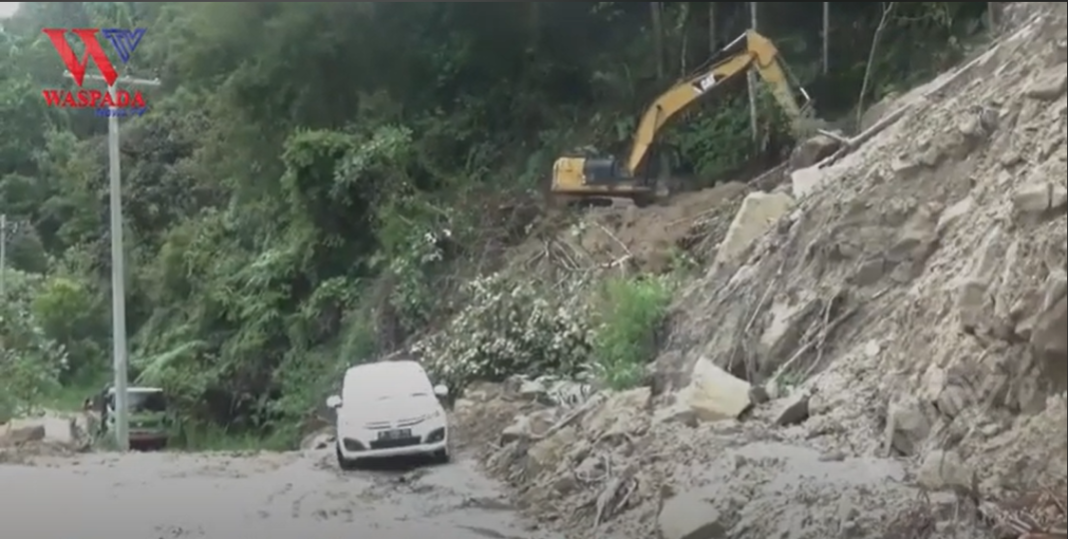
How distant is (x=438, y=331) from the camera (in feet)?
10.2

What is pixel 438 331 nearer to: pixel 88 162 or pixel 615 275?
pixel 615 275

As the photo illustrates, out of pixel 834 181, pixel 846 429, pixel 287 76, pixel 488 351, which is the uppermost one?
pixel 287 76

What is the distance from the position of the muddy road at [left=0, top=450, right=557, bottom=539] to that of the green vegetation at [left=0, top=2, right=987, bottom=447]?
10 centimetres

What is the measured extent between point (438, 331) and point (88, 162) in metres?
0.88

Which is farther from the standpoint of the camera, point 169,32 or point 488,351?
point 488,351

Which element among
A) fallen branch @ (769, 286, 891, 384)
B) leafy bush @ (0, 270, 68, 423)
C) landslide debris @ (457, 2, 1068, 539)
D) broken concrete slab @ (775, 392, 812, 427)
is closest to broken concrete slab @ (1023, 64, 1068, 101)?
landslide debris @ (457, 2, 1068, 539)

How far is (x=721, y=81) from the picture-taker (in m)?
3.03

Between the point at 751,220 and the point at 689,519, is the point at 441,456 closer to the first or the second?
the point at 689,519

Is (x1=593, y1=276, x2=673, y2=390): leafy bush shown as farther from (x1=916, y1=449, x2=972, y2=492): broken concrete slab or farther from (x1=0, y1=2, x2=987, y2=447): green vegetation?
(x1=916, y1=449, x2=972, y2=492): broken concrete slab

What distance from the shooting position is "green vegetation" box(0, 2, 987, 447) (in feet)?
9.78

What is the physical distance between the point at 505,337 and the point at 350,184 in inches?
19.4

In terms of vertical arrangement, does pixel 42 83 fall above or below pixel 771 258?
above

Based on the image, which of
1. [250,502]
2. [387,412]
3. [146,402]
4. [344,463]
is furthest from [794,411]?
[146,402]

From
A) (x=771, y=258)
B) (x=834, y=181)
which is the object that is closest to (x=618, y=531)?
(x=771, y=258)
